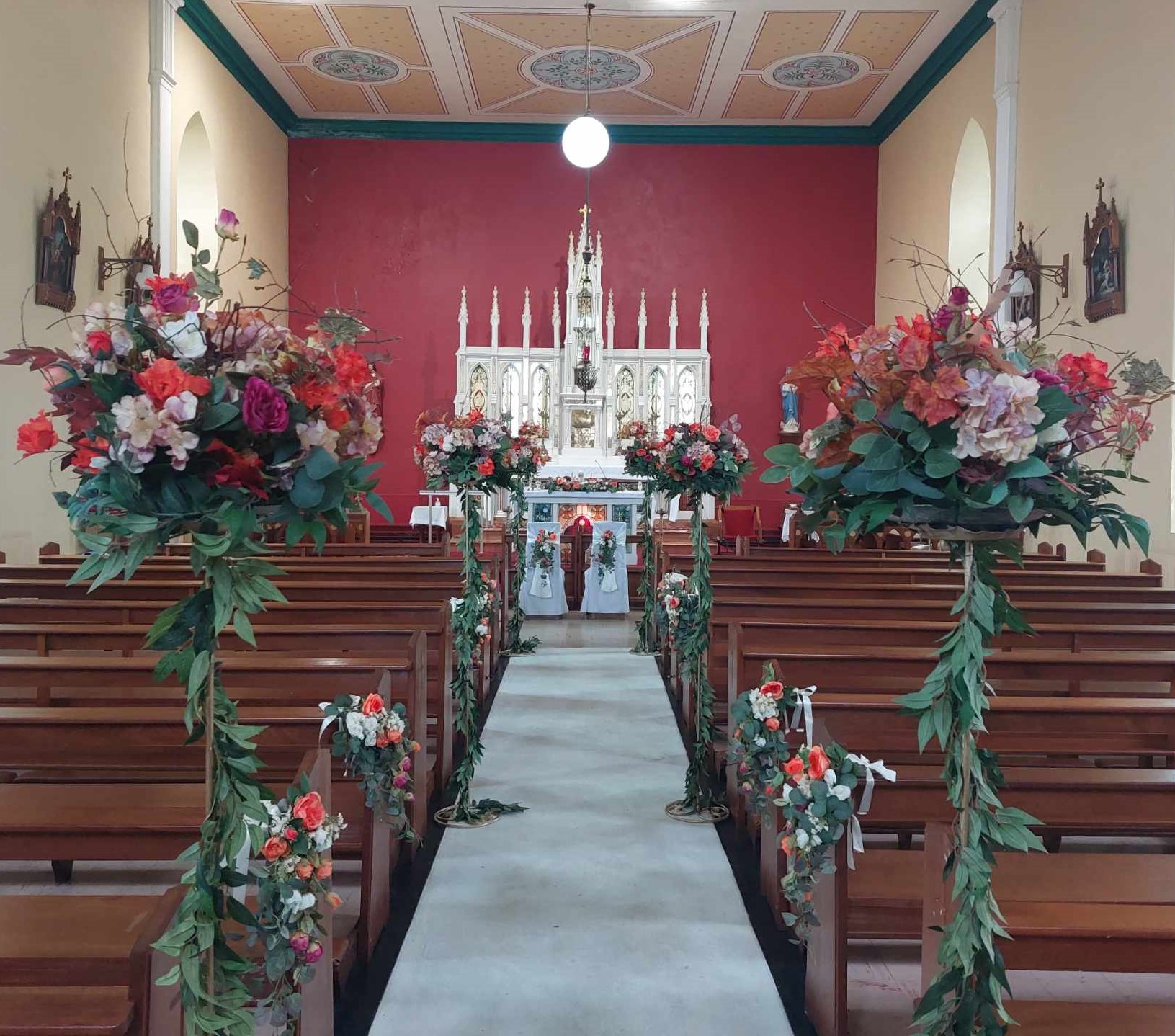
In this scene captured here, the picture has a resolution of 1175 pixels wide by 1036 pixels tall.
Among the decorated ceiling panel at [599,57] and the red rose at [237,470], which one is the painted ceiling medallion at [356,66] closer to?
the decorated ceiling panel at [599,57]

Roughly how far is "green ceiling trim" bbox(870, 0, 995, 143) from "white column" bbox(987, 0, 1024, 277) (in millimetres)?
407

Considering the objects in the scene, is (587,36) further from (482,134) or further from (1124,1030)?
(1124,1030)

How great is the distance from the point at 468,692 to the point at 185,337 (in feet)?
11.1

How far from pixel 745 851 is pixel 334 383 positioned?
295cm

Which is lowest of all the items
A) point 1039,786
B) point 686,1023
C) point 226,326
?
point 686,1023

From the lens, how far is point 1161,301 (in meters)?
7.41

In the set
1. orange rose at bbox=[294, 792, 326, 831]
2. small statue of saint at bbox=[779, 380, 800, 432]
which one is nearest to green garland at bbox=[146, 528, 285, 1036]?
orange rose at bbox=[294, 792, 326, 831]

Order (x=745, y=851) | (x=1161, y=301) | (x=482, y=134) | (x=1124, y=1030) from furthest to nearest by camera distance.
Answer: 1. (x=482, y=134)
2. (x=1161, y=301)
3. (x=745, y=851)
4. (x=1124, y=1030)

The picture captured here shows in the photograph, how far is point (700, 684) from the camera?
488cm

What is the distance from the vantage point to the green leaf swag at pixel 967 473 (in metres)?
1.90

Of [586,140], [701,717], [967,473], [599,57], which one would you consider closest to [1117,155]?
[586,140]

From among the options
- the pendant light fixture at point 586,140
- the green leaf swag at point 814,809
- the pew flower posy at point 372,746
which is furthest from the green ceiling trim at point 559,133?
the green leaf swag at point 814,809

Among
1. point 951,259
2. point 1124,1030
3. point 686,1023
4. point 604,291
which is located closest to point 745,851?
point 686,1023

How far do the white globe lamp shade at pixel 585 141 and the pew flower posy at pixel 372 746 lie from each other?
373 inches
